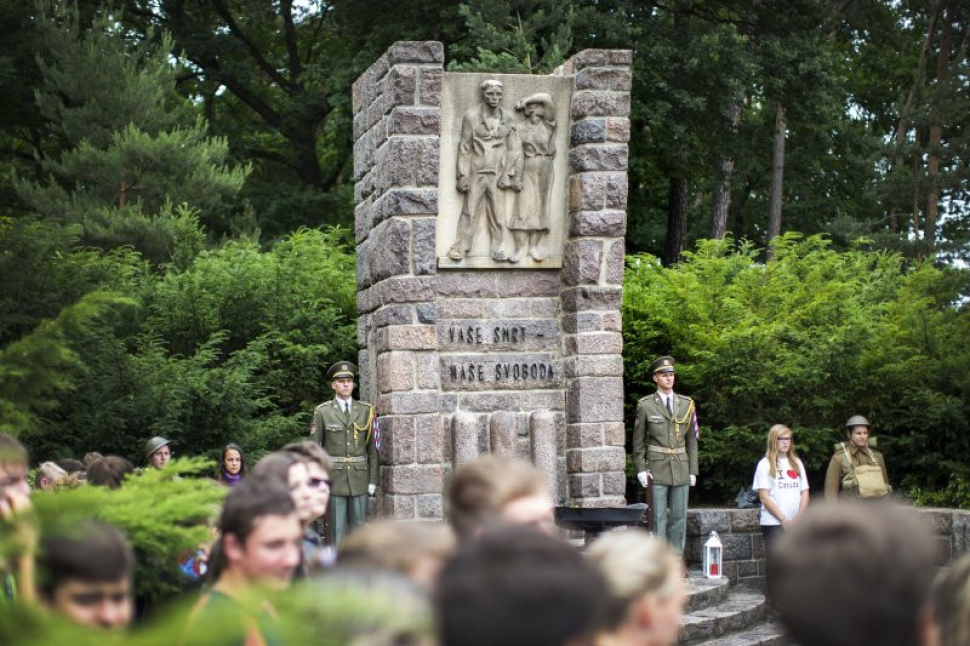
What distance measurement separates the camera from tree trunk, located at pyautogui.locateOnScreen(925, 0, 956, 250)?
2795 centimetres

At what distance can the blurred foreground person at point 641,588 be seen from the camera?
2.61 m

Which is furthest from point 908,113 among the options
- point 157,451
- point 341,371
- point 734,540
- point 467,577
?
point 467,577

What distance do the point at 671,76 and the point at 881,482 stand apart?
9.56 meters

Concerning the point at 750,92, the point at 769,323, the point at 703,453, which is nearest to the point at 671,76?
the point at 750,92

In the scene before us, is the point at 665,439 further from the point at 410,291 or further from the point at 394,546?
the point at 394,546

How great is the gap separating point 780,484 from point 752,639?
2045mm

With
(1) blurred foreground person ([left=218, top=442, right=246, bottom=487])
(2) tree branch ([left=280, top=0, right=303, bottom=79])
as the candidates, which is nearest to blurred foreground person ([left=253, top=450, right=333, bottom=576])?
(1) blurred foreground person ([left=218, top=442, right=246, bottom=487])

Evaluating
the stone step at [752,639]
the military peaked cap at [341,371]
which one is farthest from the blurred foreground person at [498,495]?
the military peaked cap at [341,371]

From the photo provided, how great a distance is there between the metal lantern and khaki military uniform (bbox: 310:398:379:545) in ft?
8.71

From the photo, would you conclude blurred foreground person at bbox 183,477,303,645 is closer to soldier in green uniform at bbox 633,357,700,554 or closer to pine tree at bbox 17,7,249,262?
soldier in green uniform at bbox 633,357,700,554

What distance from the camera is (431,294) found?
1181 centimetres

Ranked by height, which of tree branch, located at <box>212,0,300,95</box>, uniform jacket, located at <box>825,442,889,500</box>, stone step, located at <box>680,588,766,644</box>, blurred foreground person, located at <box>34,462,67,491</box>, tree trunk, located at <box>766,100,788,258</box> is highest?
tree branch, located at <box>212,0,300,95</box>

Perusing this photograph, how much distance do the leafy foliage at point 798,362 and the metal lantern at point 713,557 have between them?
8.29 ft

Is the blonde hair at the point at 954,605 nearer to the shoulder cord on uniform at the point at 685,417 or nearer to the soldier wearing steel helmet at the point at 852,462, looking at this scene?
the shoulder cord on uniform at the point at 685,417
